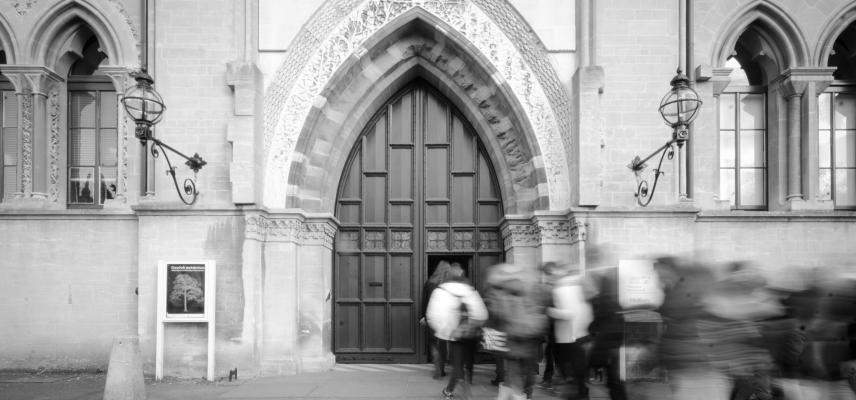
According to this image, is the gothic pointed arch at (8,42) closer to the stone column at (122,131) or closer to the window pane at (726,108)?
the stone column at (122,131)

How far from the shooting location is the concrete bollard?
876 centimetres

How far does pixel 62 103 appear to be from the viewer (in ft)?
40.9

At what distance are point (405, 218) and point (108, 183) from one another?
542 cm

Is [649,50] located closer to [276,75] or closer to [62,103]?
[276,75]

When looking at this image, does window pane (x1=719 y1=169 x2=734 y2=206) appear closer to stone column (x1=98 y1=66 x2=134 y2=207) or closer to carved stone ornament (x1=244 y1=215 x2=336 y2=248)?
carved stone ornament (x1=244 y1=215 x2=336 y2=248)

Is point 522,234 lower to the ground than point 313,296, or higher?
higher

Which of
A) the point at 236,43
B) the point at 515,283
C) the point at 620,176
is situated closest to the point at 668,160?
the point at 620,176

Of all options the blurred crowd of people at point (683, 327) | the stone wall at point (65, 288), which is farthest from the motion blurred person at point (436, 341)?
the stone wall at point (65, 288)

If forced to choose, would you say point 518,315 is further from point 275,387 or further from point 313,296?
point 313,296

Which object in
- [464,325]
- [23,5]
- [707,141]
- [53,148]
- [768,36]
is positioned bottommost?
[464,325]

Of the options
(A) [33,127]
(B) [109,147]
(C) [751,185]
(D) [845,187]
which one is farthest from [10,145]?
(D) [845,187]

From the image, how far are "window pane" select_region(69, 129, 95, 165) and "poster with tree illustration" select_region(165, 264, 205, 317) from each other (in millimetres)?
3158

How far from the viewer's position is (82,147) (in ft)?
41.3

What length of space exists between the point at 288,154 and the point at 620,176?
5604 mm
